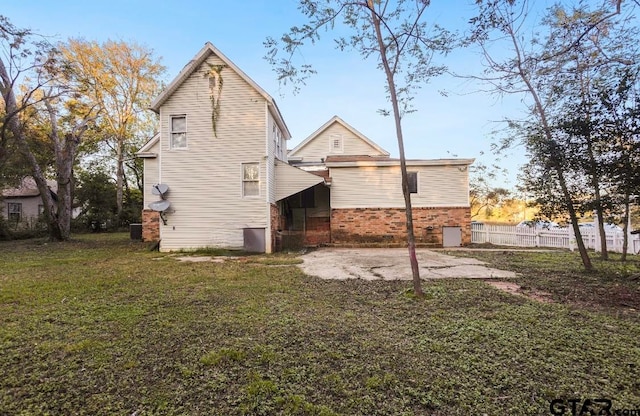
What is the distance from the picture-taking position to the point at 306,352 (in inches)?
121

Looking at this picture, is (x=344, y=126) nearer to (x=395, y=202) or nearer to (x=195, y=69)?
(x=395, y=202)

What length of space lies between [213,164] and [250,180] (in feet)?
4.81

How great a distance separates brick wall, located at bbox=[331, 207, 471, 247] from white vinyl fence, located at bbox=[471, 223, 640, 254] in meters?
1.61

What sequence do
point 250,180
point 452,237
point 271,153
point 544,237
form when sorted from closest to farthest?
point 250,180 → point 271,153 → point 544,237 → point 452,237

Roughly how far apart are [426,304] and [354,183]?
1009 centimetres

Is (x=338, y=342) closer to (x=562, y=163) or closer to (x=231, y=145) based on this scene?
(x=562, y=163)

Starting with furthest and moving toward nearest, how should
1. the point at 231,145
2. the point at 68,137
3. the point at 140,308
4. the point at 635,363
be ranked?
the point at 68,137, the point at 231,145, the point at 140,308, the point at 635,363

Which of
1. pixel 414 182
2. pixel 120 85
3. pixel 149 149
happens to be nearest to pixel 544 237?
pixel 414 182

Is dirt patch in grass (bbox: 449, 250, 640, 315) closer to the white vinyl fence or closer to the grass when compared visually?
the grass

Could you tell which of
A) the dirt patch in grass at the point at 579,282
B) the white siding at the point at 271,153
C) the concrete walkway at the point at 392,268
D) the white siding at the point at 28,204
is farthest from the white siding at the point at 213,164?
the white siding at the point at 28,204

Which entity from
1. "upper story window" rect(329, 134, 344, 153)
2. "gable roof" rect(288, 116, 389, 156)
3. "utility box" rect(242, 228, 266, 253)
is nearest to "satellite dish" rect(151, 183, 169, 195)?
"utility box" rect(242, 228, 266, 253)

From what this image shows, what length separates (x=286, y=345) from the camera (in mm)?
3254

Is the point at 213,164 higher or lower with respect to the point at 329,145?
lower

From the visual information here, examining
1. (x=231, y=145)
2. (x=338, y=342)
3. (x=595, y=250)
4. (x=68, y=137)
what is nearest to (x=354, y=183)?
(x=231, y=145)
